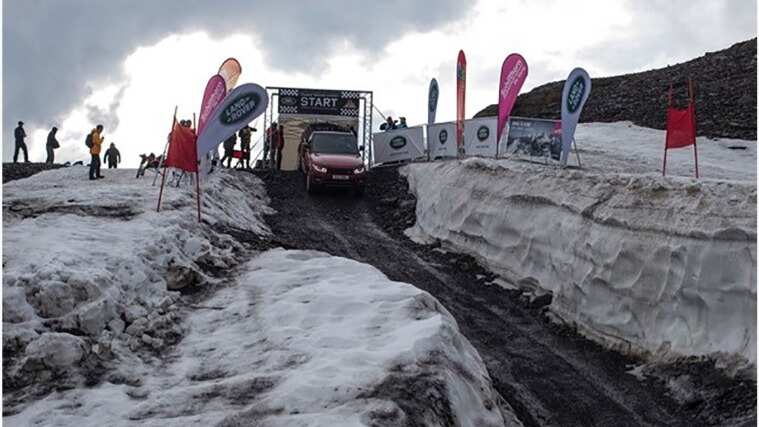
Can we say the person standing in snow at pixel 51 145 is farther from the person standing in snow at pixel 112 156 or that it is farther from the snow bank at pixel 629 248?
the snow bank at pixel 629 248

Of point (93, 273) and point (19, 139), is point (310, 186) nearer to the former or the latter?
point (19, 139)

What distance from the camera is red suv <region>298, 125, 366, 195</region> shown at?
842 inches

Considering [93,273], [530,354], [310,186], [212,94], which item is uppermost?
[212,94]

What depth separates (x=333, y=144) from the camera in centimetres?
2231

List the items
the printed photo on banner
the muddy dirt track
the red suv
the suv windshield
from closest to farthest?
1. the muddy dirt track
2. the printed photo on banner
3. the red suv
4. the suv windshield

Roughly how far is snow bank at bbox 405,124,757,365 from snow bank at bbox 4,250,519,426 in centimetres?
334

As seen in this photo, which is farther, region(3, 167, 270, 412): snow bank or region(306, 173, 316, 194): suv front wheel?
region(306, 173, 316, 194): suv front wheel

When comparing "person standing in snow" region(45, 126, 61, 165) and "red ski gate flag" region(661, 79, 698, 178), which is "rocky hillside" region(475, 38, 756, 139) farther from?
"person standing in snow" region(45, 126, 61, 165)

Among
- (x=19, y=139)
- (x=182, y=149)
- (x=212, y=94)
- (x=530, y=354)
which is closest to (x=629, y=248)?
(x=530, y=354)

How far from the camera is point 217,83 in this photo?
14.4 m

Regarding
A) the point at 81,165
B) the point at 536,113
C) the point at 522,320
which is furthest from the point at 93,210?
the point at 536,113

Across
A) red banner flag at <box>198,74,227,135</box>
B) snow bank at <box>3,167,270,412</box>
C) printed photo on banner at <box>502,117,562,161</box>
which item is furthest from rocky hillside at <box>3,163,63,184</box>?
printed photo on banner at <box>502,117,562,161</box>

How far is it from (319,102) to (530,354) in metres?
19.3

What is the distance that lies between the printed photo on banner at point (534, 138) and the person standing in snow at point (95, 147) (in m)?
10.5
